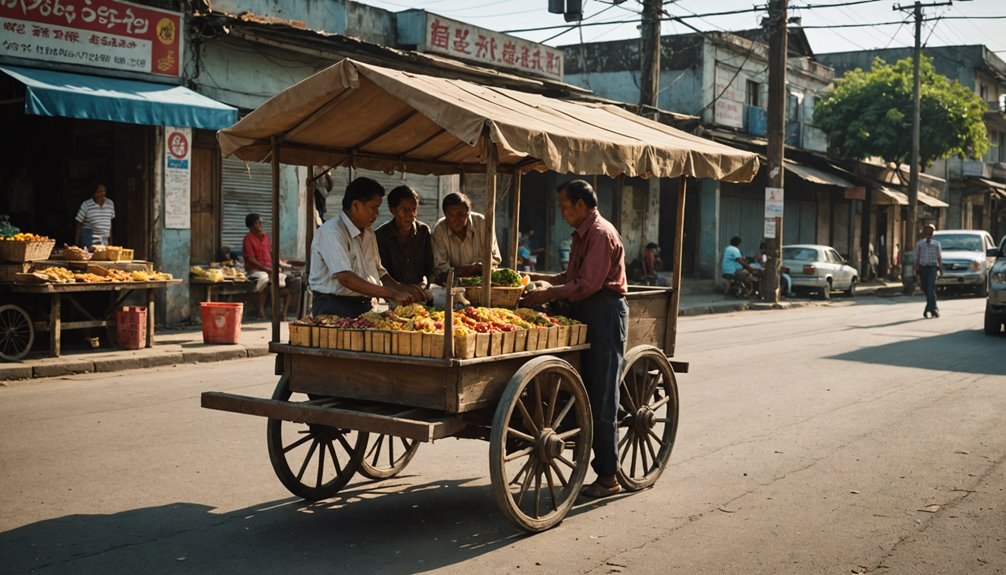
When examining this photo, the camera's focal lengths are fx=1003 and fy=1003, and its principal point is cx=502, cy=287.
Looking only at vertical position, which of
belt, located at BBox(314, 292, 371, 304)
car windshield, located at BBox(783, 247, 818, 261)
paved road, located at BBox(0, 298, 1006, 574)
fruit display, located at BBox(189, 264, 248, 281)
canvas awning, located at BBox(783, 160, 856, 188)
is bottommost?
paved road, located at BBox(0, 298, 1006, 574)

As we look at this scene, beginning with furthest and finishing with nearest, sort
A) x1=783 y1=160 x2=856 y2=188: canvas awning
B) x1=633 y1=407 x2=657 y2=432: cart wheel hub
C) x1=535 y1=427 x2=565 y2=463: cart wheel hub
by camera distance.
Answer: x1=783 y1=160 x2=856 y2=188: canvas awning → x1=633 y1=407 x2=657 y2=432: cart wheel hub → x1=535 y1=427 x2=565 y2=463: cart wheel hub

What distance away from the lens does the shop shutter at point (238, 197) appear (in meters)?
16.5

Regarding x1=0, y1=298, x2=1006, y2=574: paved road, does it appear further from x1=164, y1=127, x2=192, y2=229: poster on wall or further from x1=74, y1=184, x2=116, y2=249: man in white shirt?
x1=164, y1=127, x2=192, y2=229: poster on wall

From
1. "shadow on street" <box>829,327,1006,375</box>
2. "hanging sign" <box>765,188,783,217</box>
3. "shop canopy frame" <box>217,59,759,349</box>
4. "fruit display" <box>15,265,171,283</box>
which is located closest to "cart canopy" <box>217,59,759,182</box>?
"shop canopy frame" <box>217,59,759,349</box>

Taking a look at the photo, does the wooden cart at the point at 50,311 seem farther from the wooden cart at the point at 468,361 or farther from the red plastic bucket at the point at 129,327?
the wooden cart at the point at 468,361

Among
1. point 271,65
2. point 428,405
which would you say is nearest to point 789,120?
point 271,65

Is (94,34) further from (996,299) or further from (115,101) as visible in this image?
(996,299)

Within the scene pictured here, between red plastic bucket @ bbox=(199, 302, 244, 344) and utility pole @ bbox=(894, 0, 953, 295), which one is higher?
utility pole @ bbox=(894, 0, 953, 295)

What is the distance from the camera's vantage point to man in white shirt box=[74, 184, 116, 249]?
13.8 m

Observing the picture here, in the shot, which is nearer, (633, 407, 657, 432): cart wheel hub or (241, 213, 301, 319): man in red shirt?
(633, 407, 657, 432): cart wheel hub

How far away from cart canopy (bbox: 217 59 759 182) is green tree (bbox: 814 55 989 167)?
3094 cm

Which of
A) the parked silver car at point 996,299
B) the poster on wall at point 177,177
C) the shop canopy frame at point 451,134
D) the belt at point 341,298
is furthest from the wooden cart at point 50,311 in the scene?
the parked silver car at point 996,299

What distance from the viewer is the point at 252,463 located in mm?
6785

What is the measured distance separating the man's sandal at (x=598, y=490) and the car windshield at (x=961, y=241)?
28220 mm
